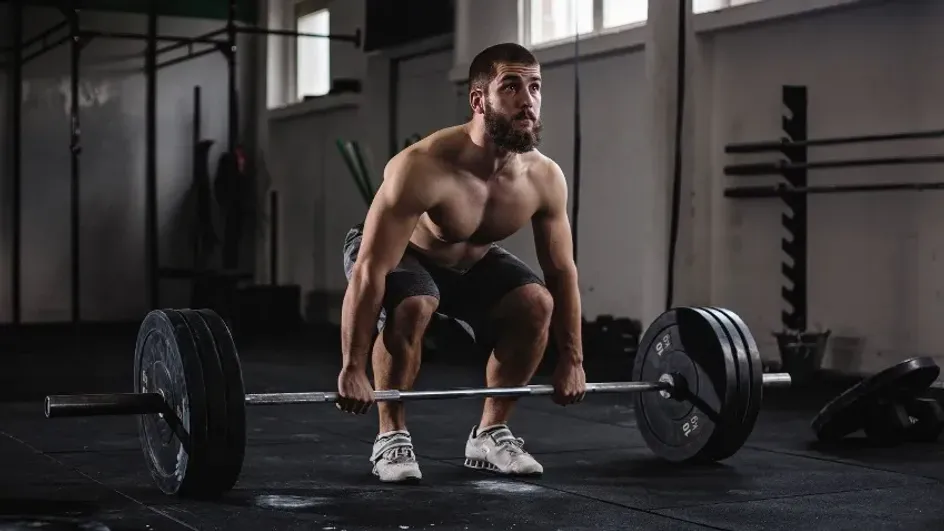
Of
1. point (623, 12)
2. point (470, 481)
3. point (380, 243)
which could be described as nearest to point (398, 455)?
point (470, 481)

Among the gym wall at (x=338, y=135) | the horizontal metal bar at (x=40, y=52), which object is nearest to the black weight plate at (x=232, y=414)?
the gym wall at (x=338, y=135)

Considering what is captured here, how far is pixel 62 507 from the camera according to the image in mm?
2420

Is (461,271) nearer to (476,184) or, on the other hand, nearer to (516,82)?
(476,184)

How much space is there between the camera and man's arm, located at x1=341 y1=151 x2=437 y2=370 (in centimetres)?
262

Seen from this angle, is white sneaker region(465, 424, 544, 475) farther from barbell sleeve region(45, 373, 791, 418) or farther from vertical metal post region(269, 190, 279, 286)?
vertical metal post region(269, 190, 279, 286)

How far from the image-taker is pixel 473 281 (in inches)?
113

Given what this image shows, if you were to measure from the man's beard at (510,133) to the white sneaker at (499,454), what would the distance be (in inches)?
27.2

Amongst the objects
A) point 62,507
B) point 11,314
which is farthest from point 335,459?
point 11,314

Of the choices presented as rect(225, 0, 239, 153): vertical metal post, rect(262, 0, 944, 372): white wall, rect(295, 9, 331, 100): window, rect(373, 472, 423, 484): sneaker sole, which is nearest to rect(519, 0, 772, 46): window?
rect(262, 0, 944, 372): white wall

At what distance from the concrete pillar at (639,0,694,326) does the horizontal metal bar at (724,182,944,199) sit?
27 centimetres

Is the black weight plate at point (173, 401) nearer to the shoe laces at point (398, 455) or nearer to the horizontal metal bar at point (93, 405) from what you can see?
the horizontal metal bar at point (93, 405)

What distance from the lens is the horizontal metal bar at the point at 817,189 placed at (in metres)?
4.56

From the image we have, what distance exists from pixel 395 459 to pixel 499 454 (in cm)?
26

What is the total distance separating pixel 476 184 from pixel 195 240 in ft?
20.5
